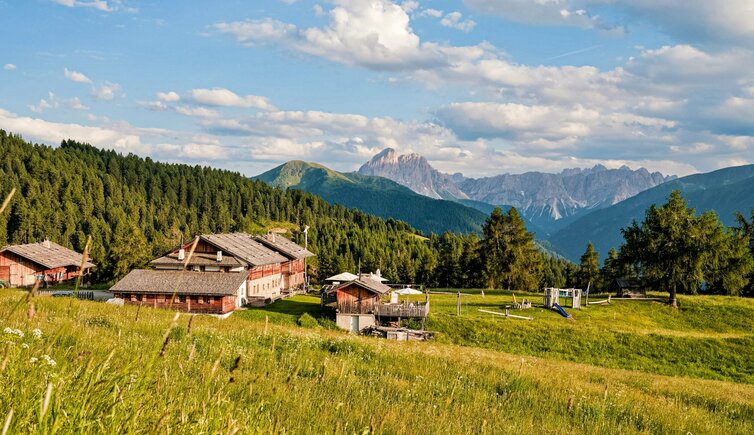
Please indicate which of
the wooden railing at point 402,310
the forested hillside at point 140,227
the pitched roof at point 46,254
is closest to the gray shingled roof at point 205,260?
the wooden railing at point 402,310

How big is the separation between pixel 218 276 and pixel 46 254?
46.3 m

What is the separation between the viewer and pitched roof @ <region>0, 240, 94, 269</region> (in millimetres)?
82688

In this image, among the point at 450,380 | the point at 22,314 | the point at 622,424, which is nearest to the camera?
the point at 622,424

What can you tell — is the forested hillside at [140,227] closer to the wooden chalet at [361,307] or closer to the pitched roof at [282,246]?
the pitched roof at [282,246]

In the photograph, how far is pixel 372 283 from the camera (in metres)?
57.4

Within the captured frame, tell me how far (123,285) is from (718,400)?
59.1 m

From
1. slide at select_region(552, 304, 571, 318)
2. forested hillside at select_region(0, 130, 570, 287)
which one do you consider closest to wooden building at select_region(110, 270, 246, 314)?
forested hillside at select_region(0, 130, 570, 287)

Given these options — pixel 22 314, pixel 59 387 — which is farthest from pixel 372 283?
pixel 59 387

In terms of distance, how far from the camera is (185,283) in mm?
60000

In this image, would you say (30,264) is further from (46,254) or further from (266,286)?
(266,286)

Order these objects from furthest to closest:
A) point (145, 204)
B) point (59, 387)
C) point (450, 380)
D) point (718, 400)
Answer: point (145, 204)
point (718, 400)
point (450, 380)
point (59, 387)

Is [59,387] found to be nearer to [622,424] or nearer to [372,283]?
[622,424]

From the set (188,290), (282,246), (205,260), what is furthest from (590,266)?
(188,290)

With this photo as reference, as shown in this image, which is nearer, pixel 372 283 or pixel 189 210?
pixel 372 283
